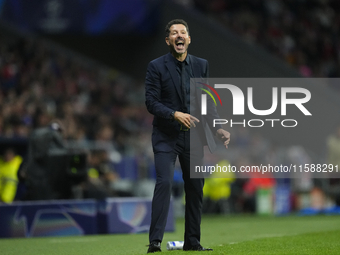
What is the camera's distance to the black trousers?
18.3 feet

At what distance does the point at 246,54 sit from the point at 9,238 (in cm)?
1204

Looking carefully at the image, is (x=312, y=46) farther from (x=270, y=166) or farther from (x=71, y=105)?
(x=71, y=105)

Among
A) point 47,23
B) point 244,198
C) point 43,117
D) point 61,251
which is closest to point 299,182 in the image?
point 244,198

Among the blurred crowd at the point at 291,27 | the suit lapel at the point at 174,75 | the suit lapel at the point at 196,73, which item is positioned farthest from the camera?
the blurred crowd at the point at 291,27

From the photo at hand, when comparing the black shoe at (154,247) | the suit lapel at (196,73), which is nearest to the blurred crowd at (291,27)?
the suit lapel at (196,73)

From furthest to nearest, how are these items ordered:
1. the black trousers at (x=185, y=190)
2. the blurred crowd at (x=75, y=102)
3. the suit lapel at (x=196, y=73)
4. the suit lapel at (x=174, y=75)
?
the blurred crowd at (x=75, y=102), the suit lapel at (x=196, y=73), the suit lapel at (x=174, y=75), the black trousers at (x=185, y=190)

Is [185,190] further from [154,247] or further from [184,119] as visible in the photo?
[184,119]

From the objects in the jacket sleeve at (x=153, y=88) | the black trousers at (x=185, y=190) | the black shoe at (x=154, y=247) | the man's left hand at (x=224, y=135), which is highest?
the jacket sleeve at (x=153, y=88)

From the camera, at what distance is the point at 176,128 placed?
568 centimetres

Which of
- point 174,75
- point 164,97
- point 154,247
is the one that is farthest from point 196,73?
point 154,247

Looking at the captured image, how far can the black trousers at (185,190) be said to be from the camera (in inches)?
219

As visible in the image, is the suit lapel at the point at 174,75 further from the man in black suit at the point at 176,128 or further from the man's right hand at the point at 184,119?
the man's right hand at the point at 184,119

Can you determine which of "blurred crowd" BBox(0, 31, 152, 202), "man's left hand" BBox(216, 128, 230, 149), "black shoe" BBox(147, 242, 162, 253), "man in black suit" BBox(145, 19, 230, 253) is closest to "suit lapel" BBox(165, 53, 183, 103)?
"man in black suit" BBox(145, 19, 230, 253)

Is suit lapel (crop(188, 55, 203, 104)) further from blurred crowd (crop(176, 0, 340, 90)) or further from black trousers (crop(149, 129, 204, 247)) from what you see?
blurred crowd (crop(176, 0, 340, 90))
